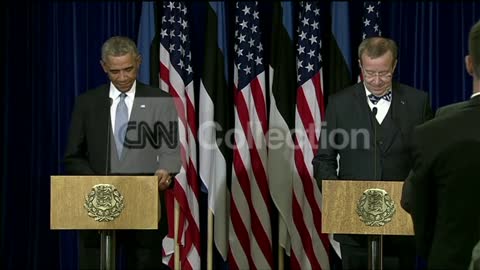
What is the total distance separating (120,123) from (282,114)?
1866 mm

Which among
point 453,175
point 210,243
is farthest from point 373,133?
point 210,243

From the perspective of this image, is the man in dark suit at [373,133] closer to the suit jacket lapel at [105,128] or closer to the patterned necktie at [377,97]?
the patterned necktie at [377,97]

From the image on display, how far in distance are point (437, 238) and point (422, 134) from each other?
0.35 metres

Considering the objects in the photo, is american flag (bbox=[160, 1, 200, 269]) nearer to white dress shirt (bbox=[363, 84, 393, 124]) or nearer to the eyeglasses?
white dress shirt (bbox=[363, 84, 393, 124])

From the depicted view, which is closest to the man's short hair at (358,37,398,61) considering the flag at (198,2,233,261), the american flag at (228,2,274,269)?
the american flag at (228,2,274,269)

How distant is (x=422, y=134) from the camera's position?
276 cm

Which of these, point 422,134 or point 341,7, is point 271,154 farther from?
point 422,134

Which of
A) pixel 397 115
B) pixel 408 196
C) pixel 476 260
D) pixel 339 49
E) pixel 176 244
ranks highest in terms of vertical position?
pixel 339 49

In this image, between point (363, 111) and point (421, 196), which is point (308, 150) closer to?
point (363, 111)

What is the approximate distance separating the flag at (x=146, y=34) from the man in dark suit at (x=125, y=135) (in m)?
1.58

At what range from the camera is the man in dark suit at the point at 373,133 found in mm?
4289

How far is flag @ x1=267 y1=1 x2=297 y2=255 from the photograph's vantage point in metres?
6.07

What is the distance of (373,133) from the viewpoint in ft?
14.3

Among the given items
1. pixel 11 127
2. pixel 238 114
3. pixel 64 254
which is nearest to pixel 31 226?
pixel 64 254
